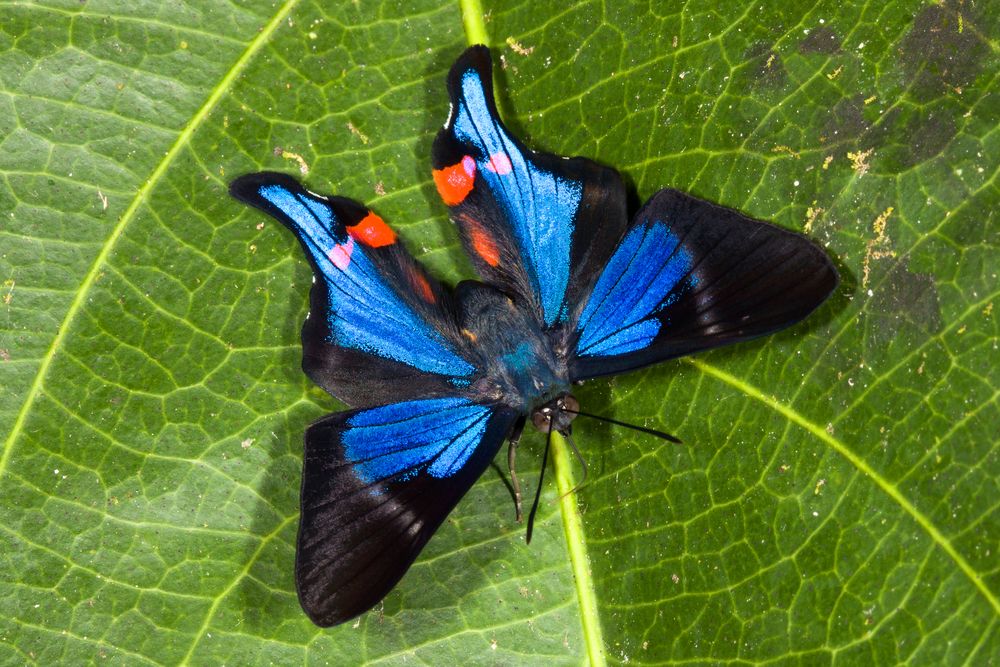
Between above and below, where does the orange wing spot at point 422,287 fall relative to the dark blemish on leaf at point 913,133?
below

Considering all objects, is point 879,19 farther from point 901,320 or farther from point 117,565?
point 117,565

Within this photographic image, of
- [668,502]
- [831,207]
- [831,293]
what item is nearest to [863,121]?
[831,207]

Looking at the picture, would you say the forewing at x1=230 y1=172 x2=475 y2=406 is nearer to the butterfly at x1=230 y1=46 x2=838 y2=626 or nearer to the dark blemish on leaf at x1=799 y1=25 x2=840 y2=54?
the butterfly at x1=230 y1=46 x2=838 y2=626

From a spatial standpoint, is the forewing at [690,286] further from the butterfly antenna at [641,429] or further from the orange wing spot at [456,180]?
the orange wing spot at [456,180]

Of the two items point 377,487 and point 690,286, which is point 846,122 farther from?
point 377,487

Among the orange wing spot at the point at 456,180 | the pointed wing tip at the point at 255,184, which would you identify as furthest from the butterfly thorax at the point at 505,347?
the pointed wing tip at the point at 255,184

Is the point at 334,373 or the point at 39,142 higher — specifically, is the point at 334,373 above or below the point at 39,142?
below

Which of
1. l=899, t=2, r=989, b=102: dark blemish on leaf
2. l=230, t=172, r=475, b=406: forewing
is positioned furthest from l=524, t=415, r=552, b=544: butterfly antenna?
l=899, t=2, r=989, b=102: dark blemish on leaf
